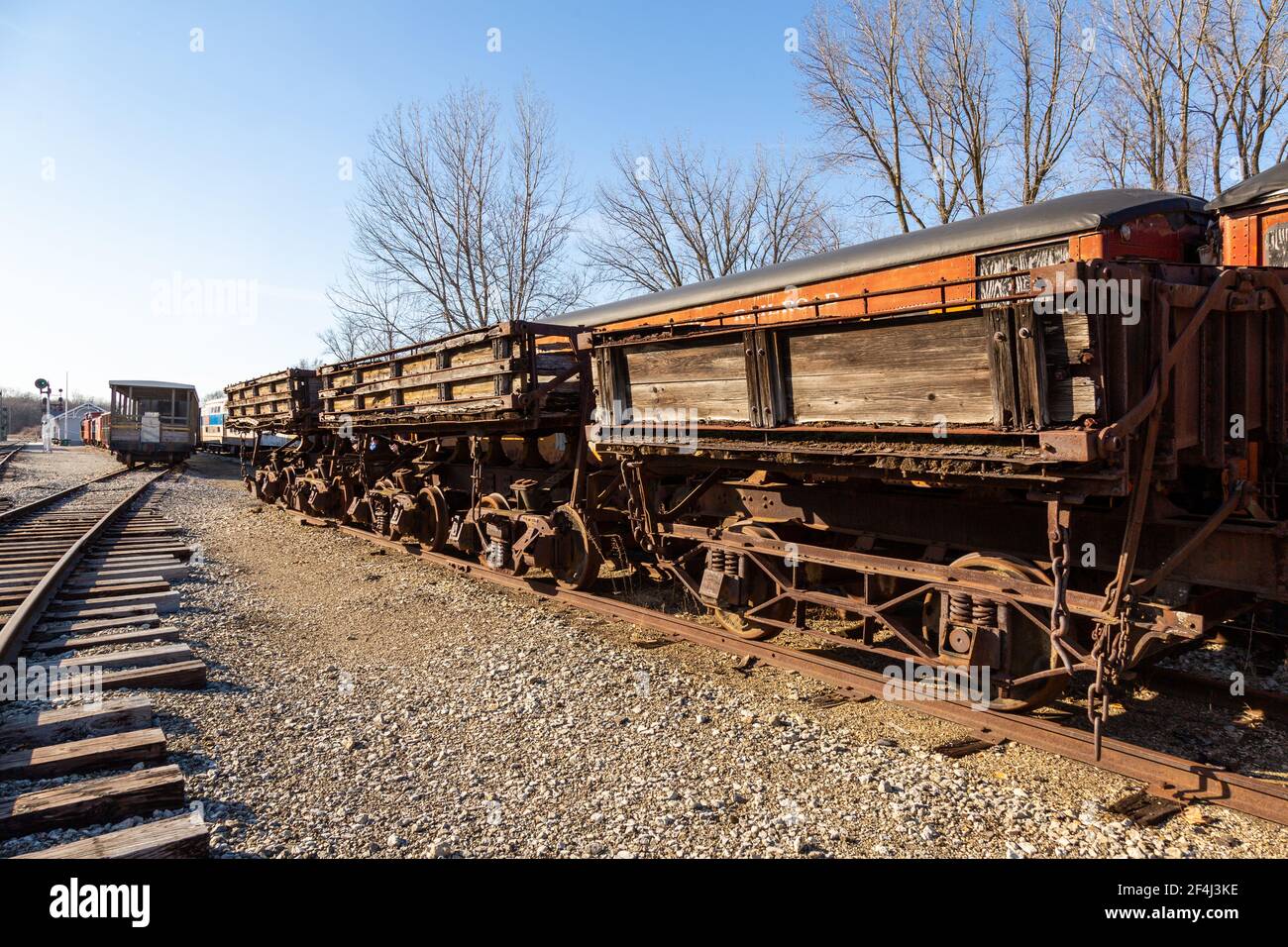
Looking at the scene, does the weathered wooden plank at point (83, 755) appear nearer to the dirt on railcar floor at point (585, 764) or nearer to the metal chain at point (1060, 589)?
the dirt on railcar floor at point (585, 764)

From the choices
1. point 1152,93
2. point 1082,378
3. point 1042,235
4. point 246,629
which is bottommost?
point 246,629

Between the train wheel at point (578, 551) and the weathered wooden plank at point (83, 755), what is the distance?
407 cm

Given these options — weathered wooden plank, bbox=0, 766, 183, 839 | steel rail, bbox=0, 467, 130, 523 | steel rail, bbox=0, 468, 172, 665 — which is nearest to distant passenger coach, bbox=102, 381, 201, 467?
steel rail, bbox=0, 467, 130, 523

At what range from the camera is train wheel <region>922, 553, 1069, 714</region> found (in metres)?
4.25

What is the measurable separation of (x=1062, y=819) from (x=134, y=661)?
5.66 meters

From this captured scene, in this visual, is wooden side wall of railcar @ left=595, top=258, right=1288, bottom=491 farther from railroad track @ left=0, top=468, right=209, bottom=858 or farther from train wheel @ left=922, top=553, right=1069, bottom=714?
railroad track @ left=0, top=468, right=209, bottom=858

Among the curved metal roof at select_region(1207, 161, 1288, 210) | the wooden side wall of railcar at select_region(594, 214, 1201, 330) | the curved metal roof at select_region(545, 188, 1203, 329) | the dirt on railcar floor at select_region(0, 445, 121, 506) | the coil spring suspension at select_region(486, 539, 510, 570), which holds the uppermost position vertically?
the curved metal roof at select_region(1207, 161, 1288, 210)

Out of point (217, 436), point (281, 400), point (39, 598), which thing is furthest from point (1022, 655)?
point (217, 436)

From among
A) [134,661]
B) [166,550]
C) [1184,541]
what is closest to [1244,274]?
[1184,541]

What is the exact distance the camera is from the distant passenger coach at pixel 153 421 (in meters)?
27.5

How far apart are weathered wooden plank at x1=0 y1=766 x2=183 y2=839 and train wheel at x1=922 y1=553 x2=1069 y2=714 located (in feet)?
13.4

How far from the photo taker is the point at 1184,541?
3.95 metres

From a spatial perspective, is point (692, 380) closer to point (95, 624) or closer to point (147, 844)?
point (147, 844)
